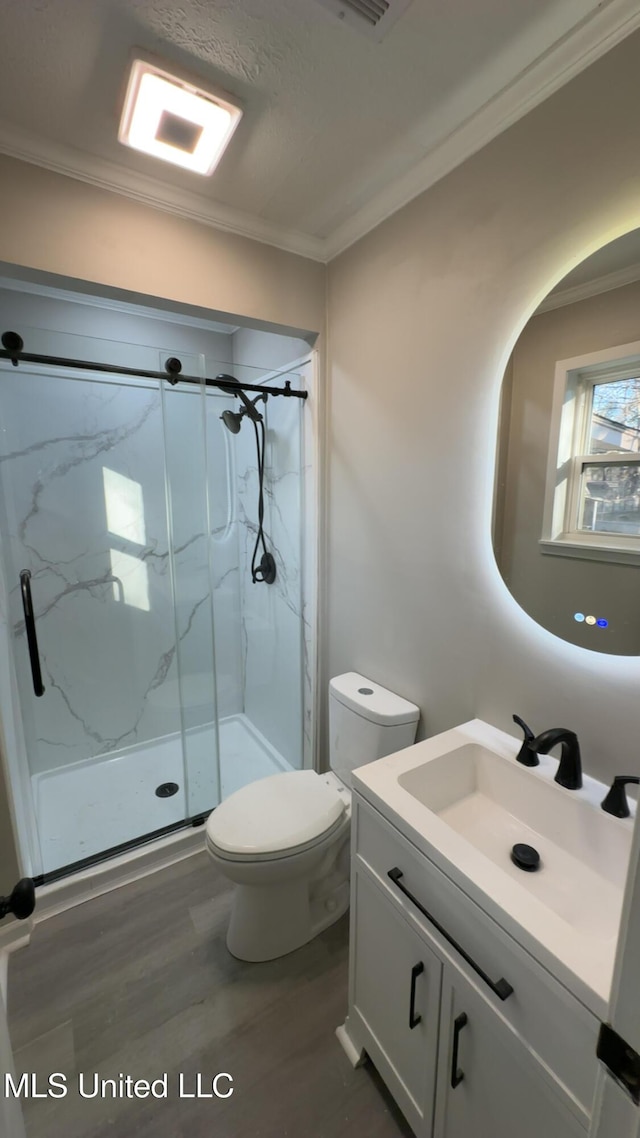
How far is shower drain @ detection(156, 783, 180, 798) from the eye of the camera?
224 centimetres

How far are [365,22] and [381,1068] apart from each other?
2423 mm

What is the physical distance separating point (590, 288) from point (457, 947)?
142 cm

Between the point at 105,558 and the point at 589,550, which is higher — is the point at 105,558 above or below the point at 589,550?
below

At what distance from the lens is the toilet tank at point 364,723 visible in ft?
5.13

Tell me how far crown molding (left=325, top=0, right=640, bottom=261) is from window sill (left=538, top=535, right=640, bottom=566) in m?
1.04

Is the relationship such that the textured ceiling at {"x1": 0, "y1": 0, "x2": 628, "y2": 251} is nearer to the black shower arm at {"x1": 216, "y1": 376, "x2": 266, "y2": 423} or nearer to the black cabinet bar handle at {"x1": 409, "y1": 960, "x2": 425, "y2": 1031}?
the black shower arm at {"x1": 216, "y1": 376, "x2": 266, "y2": 423}

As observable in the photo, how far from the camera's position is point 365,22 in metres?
0.96

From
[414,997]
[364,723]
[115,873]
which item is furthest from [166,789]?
[414,997]

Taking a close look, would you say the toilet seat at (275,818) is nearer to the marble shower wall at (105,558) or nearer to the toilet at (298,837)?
the toilet at (298,837)

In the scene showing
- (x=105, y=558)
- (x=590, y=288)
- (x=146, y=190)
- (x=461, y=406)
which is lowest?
(x=105, y=558)

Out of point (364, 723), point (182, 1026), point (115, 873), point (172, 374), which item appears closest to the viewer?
point (182, 1026)

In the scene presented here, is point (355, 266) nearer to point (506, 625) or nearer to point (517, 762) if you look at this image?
point (506, 625)

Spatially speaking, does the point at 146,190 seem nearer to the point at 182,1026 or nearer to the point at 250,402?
the point at 250,402

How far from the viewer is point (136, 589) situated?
2557mm
